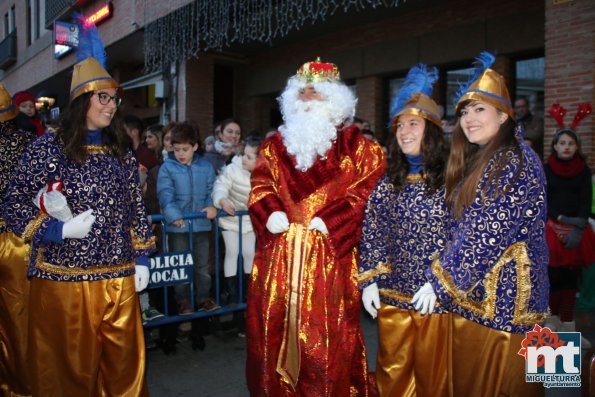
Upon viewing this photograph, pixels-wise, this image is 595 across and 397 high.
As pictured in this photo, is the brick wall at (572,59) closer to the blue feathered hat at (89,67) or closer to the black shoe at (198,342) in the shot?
the black shoe at (198,342)

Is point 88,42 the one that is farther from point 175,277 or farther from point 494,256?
point 494,256

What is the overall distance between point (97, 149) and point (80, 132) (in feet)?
0.41

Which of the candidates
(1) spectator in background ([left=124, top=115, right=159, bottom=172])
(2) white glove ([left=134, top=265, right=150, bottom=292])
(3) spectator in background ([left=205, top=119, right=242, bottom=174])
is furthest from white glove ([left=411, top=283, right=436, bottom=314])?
(3) spectator in background ([left=205, top=119, right=242, bottom=174])

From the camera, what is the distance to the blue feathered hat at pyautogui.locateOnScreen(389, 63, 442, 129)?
8.96 feet

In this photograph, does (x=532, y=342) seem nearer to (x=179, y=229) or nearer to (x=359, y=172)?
(x=359, y=172)

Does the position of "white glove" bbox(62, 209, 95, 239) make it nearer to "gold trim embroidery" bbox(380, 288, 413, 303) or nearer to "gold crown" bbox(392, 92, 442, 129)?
"gold trim embroidery" bbox(380, 288, 413, 303)

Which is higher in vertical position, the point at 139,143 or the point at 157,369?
the point at 139,143

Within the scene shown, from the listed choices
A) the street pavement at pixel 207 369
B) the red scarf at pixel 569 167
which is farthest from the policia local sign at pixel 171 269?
the red scarf at pixel 569 167

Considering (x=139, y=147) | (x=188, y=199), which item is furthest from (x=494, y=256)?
(x=139, y=147)

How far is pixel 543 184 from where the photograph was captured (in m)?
2.18

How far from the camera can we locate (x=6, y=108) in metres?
3.44

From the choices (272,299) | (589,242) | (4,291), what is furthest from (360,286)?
(589,242)

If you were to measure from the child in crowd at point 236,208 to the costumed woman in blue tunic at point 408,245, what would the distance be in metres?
2.00

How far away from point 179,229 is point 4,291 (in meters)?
1.39
